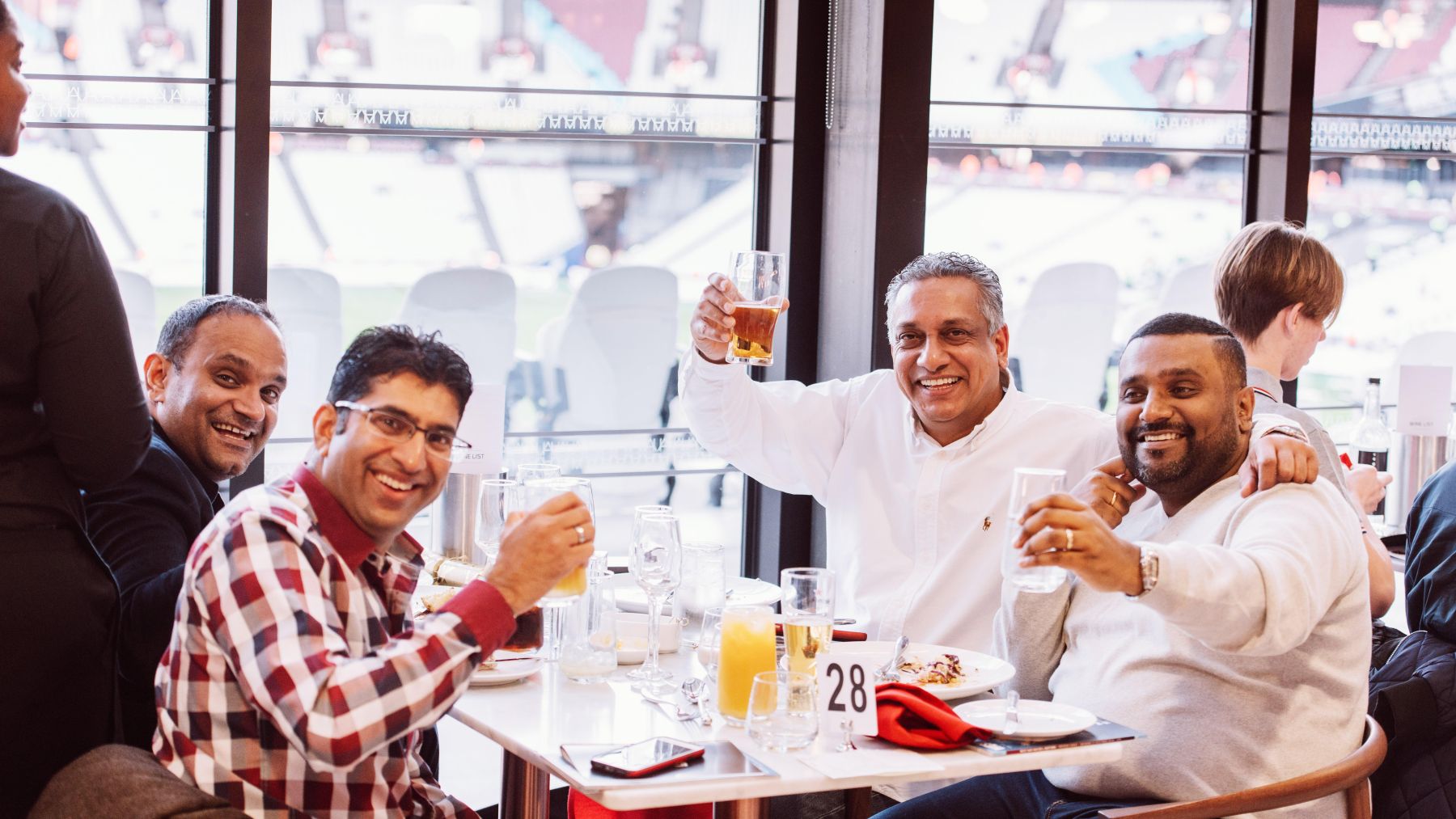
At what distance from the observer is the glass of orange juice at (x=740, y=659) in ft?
7.11

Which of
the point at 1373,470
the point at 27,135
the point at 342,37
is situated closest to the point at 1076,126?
the point at 1373,470

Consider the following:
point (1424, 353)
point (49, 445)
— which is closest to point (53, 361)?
point (49, 445)

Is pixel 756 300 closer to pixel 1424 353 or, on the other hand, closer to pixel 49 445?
pixel 49 445

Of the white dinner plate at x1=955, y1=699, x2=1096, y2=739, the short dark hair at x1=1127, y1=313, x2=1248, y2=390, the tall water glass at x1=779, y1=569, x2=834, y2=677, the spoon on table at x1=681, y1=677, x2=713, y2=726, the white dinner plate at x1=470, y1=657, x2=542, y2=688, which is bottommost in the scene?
the spoon on table at x1=681, y1=677, x2=713, y2=726

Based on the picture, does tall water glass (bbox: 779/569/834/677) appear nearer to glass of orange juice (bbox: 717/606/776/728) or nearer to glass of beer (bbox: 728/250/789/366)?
glass of orange juice (bbox: 717/606/776/728)

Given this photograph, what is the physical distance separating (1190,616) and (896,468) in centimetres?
117

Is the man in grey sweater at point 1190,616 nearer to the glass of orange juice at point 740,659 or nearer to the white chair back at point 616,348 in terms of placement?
the glass of orange juice at point 740,659

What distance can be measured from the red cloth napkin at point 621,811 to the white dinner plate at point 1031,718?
0.86m

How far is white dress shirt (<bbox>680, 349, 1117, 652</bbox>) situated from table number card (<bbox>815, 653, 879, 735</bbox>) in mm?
741

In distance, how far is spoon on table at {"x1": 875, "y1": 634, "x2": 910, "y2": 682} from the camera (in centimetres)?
231

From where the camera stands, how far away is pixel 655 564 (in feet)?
7.84

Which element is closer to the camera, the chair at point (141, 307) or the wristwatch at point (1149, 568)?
the wristwatch at point (1149, 568)

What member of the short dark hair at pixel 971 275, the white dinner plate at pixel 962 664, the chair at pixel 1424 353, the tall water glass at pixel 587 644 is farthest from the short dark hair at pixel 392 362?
the chair at pixel 1424 353

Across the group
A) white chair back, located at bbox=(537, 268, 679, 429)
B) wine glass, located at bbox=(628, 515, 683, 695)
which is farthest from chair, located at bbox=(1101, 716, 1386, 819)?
white chair back, located at bbox=(537, 268, 679, 429)
